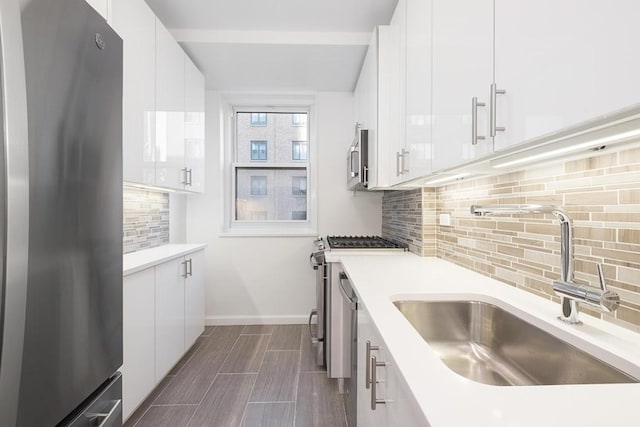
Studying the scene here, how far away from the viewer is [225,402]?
78.0 inches

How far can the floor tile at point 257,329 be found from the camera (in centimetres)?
309

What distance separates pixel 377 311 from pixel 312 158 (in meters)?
2.58

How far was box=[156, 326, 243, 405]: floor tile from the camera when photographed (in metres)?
2.04

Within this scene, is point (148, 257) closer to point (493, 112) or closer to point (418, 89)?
point (418, 89)

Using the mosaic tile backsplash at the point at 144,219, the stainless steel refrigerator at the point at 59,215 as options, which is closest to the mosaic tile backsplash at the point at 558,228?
the stainless steel refrigerator at the point at 59,215

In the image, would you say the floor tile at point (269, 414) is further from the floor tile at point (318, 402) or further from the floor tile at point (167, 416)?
the floor tile at point (167, 416)

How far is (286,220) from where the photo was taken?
3477mm

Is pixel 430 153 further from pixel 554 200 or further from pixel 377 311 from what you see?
pixel 377 311

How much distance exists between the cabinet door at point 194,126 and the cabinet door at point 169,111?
9cm

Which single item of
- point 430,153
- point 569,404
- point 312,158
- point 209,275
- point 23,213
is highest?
point 312,158

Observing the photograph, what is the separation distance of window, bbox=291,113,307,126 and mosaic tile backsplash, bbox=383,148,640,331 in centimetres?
217

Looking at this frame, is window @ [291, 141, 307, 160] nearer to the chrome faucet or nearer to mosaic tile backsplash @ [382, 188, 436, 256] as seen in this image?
mosaic tile backsplash @ [382, 188, 436, 256]

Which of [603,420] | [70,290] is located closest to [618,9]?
[603,420]

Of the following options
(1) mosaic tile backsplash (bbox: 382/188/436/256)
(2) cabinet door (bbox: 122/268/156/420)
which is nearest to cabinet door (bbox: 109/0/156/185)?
(2) cabinet door (bbox: 122/268/156/420)
